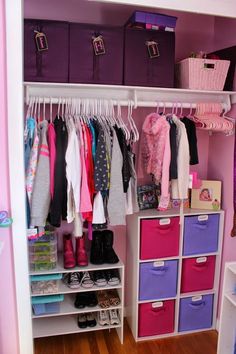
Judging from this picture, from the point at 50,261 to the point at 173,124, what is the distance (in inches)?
50.6

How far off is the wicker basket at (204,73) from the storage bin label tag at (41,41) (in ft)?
3.04

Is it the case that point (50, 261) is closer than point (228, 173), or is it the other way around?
point (50, 261)

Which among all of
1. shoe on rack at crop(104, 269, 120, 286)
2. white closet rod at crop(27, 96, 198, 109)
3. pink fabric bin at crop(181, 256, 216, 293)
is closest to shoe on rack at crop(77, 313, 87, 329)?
shoe on rack at crop(104, 269, 120, 286)

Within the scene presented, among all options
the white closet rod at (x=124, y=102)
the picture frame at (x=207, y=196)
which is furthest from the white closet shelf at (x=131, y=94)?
the picture frame at (x=207, y=196)

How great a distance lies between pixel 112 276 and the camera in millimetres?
2352

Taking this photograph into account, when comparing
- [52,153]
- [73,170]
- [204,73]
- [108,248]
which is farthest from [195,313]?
[204,73]

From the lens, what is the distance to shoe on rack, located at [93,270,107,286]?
89.7 inches

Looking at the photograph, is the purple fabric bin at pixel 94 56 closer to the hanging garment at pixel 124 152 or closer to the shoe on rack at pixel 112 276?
the hanging garment at pixel 124 152

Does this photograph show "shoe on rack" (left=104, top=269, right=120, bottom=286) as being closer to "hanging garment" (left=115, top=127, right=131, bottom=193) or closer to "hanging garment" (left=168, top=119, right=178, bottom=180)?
"hanging garment" (left=115, top=127, right=131, bottom=193)

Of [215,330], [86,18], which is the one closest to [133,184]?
[86,18]

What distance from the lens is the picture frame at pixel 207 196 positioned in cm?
240

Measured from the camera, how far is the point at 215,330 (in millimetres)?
2518

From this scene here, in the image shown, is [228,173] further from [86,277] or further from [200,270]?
[86,277]

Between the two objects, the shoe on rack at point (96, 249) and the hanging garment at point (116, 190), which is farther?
the shoe on rack at point (96, 249)
